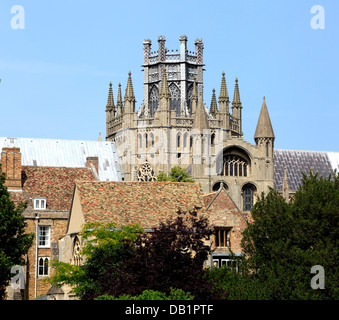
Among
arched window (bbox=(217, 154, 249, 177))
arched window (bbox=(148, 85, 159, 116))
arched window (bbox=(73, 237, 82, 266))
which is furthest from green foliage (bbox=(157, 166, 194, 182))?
arched window (bbox=(73, 237, 82, 266))

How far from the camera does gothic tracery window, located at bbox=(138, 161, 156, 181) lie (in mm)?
101512

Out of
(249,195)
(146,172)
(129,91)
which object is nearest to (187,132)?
(146,172)

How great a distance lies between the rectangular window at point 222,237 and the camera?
43.7 metres

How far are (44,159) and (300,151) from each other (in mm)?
31978

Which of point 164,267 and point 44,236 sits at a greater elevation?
point 44,236

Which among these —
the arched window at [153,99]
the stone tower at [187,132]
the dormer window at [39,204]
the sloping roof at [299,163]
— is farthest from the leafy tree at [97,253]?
the arched window at [153,99]

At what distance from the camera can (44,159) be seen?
92.4m

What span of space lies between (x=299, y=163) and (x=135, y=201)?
6362 cm

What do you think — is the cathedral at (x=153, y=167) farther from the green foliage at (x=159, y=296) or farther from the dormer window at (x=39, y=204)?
the green foliage at (x=159, y=296)

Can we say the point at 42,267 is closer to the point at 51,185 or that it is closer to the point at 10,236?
the point at 51,185

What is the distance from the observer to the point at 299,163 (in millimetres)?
103688

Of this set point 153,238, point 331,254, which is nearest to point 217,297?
point 153,238

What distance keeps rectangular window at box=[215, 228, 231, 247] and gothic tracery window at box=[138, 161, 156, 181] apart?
57.1 meters
